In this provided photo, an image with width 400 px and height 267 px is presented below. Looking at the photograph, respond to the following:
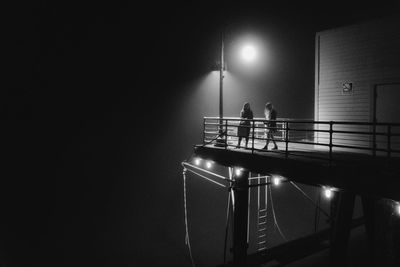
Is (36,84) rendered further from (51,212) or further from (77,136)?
(51,212)

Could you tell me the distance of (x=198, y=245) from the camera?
25.1 metres

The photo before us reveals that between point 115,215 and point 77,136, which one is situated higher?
point 77,136

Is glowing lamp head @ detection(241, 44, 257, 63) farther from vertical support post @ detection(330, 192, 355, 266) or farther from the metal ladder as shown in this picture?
vertical support post @ detection(330, 192, 355, 266)

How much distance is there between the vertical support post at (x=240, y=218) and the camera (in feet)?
36.6

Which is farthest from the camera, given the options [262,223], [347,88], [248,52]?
[248,52]

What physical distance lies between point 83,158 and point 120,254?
35.1 metres

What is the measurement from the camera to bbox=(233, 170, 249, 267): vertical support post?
11141 mm

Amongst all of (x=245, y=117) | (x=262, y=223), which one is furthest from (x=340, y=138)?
(x=262, y=223)

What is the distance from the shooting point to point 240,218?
11.1 metres

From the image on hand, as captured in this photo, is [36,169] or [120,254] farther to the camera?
[36,169]

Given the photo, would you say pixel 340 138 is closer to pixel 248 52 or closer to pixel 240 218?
pixel 240 218

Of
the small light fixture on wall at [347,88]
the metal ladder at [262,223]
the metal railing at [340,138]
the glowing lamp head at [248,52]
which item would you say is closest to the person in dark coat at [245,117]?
the metal railing at [340,138]

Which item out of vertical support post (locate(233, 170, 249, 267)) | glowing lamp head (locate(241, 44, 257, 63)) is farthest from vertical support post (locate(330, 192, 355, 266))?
glowing lamp head (locate(241, 44, 257, 63))

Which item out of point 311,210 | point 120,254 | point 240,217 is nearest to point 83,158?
point 120,254
